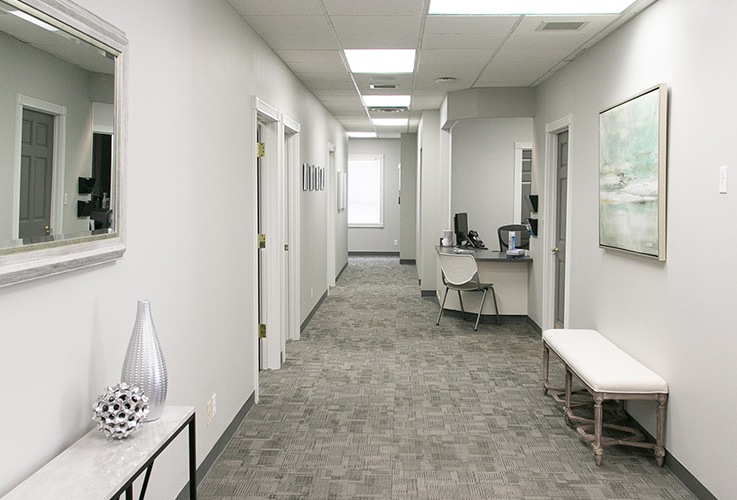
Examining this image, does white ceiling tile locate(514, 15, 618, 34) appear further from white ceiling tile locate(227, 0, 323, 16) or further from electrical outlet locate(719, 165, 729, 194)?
electrical outlet locate(719, 165, 729, 194)

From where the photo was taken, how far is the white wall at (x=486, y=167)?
29.1 ft

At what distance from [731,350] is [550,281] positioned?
3.36 m

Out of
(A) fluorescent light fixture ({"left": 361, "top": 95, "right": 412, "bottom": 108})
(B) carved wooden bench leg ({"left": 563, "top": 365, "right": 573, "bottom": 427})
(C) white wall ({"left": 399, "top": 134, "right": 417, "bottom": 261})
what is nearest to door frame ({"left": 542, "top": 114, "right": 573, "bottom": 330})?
(A) fluorescent light fixture ({"left": 361, "top": 95, "right": 412, "bottom": 108})

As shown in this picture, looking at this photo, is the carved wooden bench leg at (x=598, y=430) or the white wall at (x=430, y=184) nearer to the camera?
the carved wooden bench leg at (x=598, y=430)

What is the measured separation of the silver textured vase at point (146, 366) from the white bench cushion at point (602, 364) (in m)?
2.15

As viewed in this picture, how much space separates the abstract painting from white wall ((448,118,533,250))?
4689 mm

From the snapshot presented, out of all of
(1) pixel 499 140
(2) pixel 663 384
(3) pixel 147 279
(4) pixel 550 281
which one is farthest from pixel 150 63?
(1) pixel 499 140

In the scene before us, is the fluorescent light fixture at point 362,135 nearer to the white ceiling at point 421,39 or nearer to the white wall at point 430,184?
the white wall at point 430,184

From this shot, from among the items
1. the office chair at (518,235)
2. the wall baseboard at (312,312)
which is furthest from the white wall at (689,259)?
the office chair at (518,235)

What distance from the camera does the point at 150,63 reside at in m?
2.39

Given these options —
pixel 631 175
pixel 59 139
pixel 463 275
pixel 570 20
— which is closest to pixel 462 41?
pixel 570 20

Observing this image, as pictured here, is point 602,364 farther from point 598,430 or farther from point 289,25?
point 289,25

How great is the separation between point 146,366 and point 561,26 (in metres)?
3.19

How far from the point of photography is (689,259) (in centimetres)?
303
